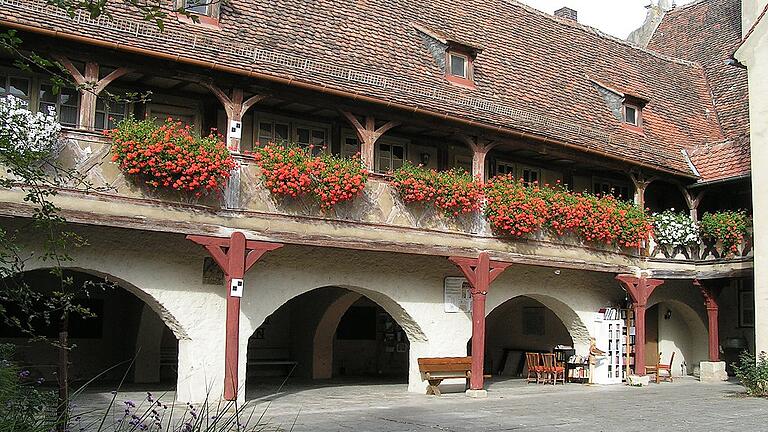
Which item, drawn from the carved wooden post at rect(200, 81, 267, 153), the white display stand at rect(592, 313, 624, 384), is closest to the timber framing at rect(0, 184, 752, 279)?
the carved wooden post at rect(200, 81, 267, 153)

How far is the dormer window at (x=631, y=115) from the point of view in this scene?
2184 cm

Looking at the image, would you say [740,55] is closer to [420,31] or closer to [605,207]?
[605,207]

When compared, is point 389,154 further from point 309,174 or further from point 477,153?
point 309,174

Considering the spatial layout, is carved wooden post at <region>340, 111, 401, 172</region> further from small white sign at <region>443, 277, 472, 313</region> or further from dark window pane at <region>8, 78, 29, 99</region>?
dark window pane at <region>8, 78, 29, 99</region>

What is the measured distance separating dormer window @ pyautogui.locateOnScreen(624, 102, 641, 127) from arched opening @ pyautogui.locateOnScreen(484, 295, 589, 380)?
16.6 ft

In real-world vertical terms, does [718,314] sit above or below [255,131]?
below

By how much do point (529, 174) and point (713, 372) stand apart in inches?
270

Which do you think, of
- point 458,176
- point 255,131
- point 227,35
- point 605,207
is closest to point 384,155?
point 458,176

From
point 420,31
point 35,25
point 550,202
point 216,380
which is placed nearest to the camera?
point 35,25

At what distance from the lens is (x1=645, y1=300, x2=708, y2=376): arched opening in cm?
2289

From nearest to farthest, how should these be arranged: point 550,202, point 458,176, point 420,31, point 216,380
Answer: point 216,380, point 458,176, point 550,202, point 420,31

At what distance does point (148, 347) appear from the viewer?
58.2 feet

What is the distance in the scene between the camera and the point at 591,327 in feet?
65.2

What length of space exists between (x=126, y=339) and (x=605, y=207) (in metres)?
10.5
